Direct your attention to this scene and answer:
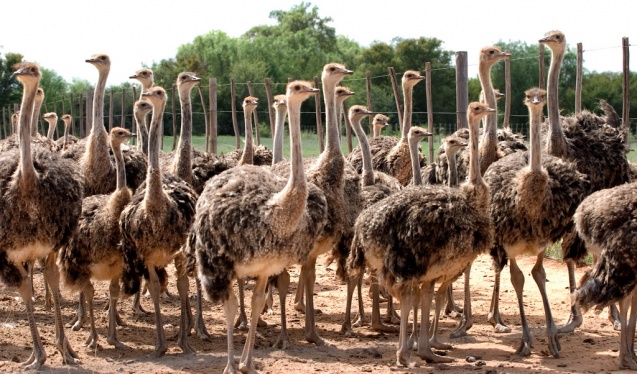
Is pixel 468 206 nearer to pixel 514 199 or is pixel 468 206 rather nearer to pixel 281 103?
pixel 514 199

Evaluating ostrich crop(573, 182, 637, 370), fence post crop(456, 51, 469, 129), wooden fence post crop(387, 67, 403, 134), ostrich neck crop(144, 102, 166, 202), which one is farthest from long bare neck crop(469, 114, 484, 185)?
wooden fence post crop(387, 67, 403, 134)

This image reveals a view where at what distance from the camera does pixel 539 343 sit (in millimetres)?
8156

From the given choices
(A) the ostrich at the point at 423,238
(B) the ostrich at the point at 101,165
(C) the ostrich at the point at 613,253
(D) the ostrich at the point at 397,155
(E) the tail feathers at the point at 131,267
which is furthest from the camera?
(D) the ostrich at the point at 397,155

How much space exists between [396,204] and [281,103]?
352 centimetres

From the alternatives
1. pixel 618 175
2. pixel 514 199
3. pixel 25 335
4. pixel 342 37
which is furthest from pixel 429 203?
pixel 342 37

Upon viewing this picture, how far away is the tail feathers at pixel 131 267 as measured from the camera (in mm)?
7707

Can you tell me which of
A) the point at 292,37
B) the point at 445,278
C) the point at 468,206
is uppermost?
the point at 292,37

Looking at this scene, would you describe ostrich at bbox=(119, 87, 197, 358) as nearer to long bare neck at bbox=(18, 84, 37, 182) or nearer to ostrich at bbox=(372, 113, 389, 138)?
long bare neck at bbox=(18, 84, 37, 182)

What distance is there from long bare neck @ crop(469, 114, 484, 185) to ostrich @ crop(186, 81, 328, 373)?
1.32 meters

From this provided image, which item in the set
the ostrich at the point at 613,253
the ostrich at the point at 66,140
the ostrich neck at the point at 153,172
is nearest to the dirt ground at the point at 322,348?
the ostrich at the point at 613,253

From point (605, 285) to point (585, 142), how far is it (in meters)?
2.67

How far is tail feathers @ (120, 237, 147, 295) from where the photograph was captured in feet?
25.3

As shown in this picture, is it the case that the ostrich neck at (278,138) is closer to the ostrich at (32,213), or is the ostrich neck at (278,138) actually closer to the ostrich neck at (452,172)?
the ostrich neck at (452,172)

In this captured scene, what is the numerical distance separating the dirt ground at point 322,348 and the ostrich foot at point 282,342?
0.21ft
